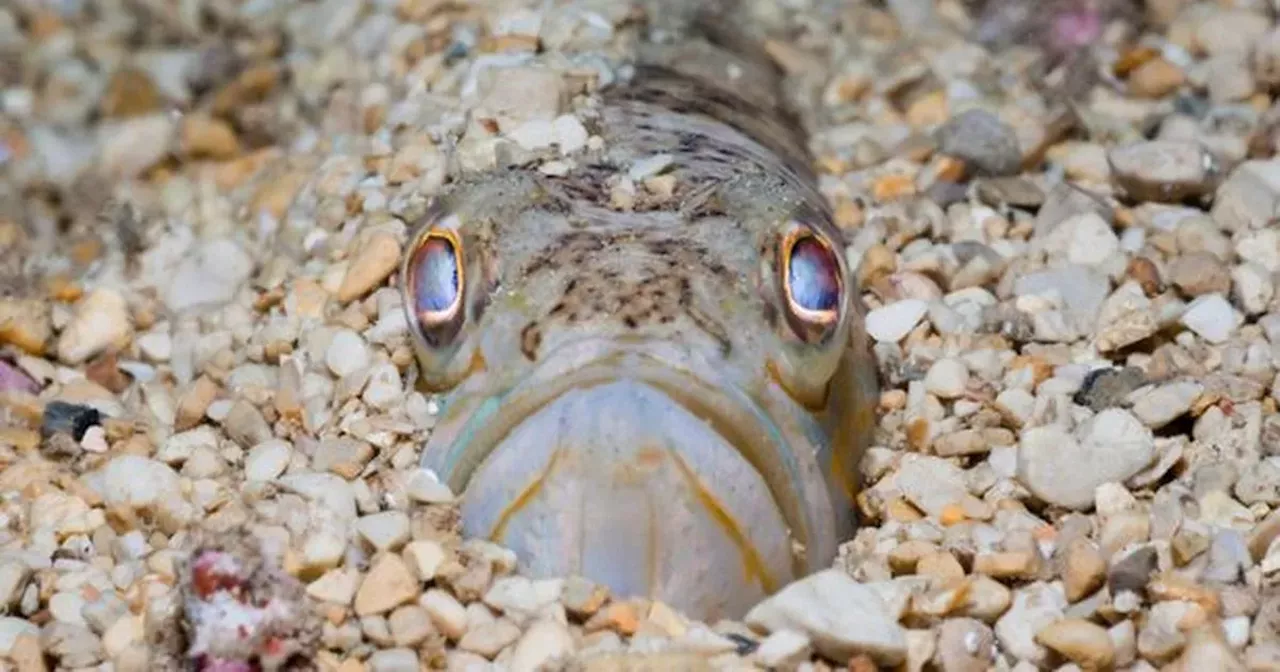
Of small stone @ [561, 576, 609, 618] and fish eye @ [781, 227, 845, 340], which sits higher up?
fish eye @ [781, 227, 845, 340]

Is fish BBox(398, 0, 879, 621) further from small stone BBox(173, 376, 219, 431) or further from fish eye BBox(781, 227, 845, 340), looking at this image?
small stone BBox(173, 376, 219, 431)

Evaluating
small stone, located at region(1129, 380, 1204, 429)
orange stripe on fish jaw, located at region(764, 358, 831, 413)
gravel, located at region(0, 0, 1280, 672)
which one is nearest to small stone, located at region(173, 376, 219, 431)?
gravel, located at region(0, 0, 1280, 672)

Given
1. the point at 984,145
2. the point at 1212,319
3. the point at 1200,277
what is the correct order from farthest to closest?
the point at 984,145 < the point at 1200,277 < the point at 1212,319

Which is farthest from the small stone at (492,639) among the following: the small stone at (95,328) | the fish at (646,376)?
the small stone at (95,328)

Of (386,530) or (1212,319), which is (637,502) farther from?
(1212,319)

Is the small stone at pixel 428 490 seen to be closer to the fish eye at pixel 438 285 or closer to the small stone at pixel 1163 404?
the fish eye at pixel 438 285

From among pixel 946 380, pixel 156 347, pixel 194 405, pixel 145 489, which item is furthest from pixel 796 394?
pixel 156 347
